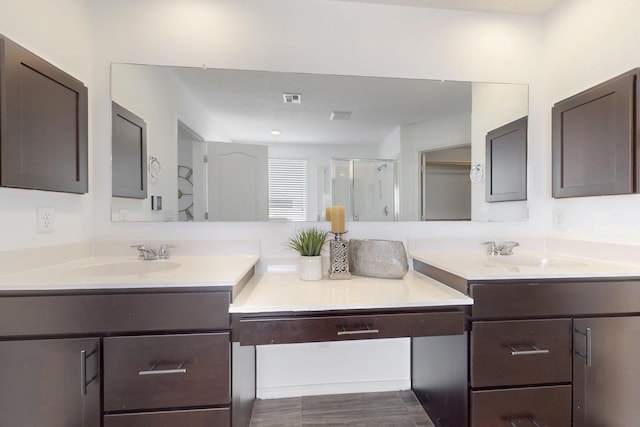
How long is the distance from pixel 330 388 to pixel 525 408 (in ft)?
3.34

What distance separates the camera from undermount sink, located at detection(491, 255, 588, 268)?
1.54 meters

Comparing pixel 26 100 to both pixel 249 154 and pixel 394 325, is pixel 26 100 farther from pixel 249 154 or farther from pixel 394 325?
pixel 394 325

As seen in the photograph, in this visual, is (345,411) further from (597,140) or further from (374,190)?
(597,140)

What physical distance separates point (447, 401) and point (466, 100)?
65.7 inches

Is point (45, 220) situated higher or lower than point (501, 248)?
higher

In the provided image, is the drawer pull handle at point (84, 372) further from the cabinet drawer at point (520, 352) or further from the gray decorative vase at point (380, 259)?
the cabinet drawer at point (520, 352)

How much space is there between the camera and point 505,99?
5.95 ft

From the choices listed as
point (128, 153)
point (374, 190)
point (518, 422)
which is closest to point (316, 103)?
point (374, 190)

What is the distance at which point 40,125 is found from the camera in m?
1.18

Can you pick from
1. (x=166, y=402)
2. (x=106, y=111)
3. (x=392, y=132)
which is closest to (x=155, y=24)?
(x=106, y=111)

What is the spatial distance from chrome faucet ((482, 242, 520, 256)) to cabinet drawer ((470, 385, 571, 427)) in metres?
0.71

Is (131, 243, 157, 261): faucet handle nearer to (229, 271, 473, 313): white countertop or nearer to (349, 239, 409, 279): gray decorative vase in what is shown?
(229, 271, 473, 313): white countertop

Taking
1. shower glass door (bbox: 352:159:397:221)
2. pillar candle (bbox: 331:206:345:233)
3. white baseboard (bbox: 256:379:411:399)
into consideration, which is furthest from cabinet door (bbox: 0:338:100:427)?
shower glass door (bbox: 352:159:397:221)

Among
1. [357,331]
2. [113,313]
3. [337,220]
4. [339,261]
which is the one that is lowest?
[357,331]
